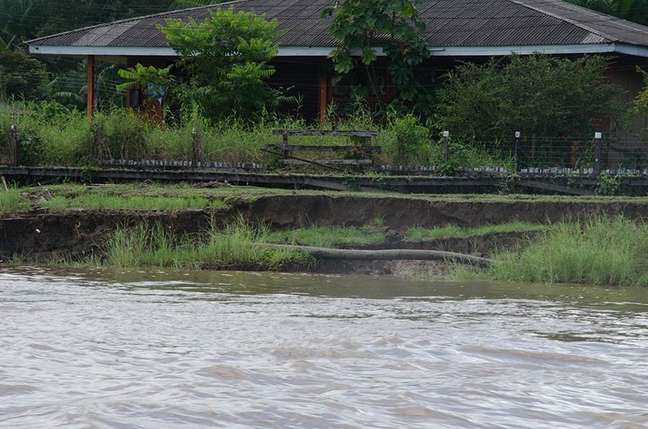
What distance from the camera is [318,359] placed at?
7125mm

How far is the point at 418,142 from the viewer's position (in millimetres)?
19109

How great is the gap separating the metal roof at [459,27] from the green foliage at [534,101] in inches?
62.3

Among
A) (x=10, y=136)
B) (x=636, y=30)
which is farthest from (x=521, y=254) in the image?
(x=636, y=30)

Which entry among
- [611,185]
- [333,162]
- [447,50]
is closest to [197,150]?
[333,162]

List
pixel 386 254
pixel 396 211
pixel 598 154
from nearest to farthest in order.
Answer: pixel 386 254 → pixel 396 211 → pixel 598 154

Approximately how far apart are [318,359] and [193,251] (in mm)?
7396

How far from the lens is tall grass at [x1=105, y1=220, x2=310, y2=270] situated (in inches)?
551

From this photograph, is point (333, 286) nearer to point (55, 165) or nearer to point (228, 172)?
point (228, 172)

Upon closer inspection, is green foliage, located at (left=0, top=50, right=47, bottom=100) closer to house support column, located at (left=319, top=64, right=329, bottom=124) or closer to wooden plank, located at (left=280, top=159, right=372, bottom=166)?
house support column, located at (left=319, top=64, right=329, bottom=124)

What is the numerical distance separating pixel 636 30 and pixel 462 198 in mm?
11237

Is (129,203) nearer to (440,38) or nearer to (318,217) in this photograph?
(318,217)

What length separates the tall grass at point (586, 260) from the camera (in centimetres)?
1255

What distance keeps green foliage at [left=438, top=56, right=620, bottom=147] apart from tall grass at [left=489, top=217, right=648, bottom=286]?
20.9 feet

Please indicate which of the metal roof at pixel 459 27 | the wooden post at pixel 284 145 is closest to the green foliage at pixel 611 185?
the metal roof at pixel 459 27
